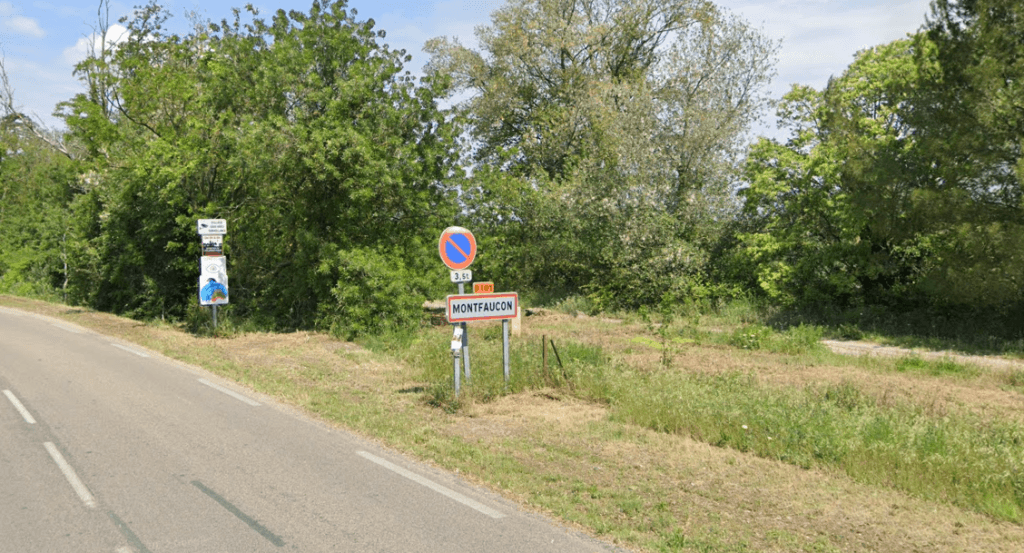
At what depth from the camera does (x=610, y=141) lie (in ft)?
94.9

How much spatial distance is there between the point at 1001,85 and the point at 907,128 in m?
4.64

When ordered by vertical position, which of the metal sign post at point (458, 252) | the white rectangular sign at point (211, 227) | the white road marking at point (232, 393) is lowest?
the white road marking at point (232, 393)

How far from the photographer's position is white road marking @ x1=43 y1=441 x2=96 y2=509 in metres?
6.34

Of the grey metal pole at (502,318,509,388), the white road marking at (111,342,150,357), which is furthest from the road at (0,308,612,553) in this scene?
the white road marking at (111,342,150,357)

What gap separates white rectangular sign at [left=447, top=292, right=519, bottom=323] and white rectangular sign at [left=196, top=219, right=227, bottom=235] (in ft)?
37.5

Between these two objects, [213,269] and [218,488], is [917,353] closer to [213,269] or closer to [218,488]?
[218,488]

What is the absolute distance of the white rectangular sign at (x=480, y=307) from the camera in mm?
10149

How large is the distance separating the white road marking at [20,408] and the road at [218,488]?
6cm

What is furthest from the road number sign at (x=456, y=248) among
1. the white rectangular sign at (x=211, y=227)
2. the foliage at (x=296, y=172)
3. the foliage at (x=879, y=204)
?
the foliage at (x=879, y=204)

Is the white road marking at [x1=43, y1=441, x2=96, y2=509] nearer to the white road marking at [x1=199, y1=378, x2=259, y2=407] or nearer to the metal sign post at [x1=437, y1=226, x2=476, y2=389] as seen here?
the white road marking at [x1=199, y1=378, x2=259, y2=407]

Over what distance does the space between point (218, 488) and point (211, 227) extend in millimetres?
13943

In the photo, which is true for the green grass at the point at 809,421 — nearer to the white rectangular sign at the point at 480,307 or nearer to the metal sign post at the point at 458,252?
the white rectangular sign at the point at 480,307

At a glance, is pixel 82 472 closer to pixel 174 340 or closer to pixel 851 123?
pixel 174 340

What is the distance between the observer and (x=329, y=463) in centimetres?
756
